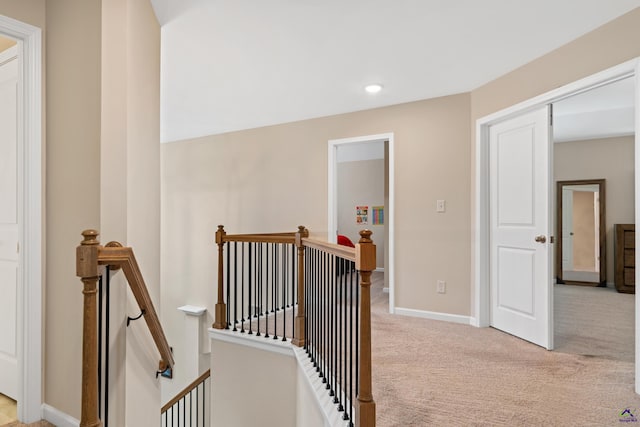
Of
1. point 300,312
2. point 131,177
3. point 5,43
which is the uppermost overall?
point 5,43

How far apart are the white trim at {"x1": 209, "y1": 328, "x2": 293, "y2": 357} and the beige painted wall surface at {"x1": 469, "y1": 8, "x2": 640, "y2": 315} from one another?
77.2 inches

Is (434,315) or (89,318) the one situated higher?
(89,318)

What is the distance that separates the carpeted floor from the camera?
1981mm

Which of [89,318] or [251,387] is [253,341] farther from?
[89,318]

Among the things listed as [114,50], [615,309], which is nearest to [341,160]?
[615,309]

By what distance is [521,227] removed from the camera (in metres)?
3.25

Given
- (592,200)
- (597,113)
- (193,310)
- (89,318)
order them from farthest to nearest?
(592,200)
(193,310)
(597,113)
(89,318)

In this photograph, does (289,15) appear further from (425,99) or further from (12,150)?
(425,99)

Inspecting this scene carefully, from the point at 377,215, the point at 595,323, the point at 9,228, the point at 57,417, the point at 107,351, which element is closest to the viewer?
the point at 107,351

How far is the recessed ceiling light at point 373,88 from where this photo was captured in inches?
141

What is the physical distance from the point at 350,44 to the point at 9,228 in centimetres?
247

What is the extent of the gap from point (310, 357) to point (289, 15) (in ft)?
7.86

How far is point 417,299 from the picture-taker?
13.3 ft

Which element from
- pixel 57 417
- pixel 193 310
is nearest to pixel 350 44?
pixel 57 417
